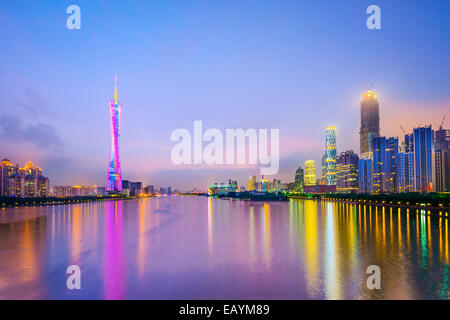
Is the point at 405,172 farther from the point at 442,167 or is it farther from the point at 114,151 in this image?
the point at 114,151

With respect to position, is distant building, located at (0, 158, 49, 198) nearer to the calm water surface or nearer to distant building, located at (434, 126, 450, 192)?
the calm water surface

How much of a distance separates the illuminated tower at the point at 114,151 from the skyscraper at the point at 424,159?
569 feet

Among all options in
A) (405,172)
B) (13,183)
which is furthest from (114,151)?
(405,172)

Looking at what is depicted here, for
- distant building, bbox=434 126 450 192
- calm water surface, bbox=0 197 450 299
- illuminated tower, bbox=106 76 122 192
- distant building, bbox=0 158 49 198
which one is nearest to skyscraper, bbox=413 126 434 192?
distant building, bbox=434 126 450 192

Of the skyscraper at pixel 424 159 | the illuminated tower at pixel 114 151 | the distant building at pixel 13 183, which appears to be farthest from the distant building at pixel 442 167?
the distant building at pixel 13 183

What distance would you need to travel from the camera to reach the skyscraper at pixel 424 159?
179250mm

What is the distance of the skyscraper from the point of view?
179 meters

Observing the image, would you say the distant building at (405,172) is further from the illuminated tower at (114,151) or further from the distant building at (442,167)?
Answer: the illuminated tower at (114,151)

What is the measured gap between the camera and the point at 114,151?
522 ft

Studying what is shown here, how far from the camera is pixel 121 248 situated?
61.2 ft

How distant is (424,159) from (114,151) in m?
178
